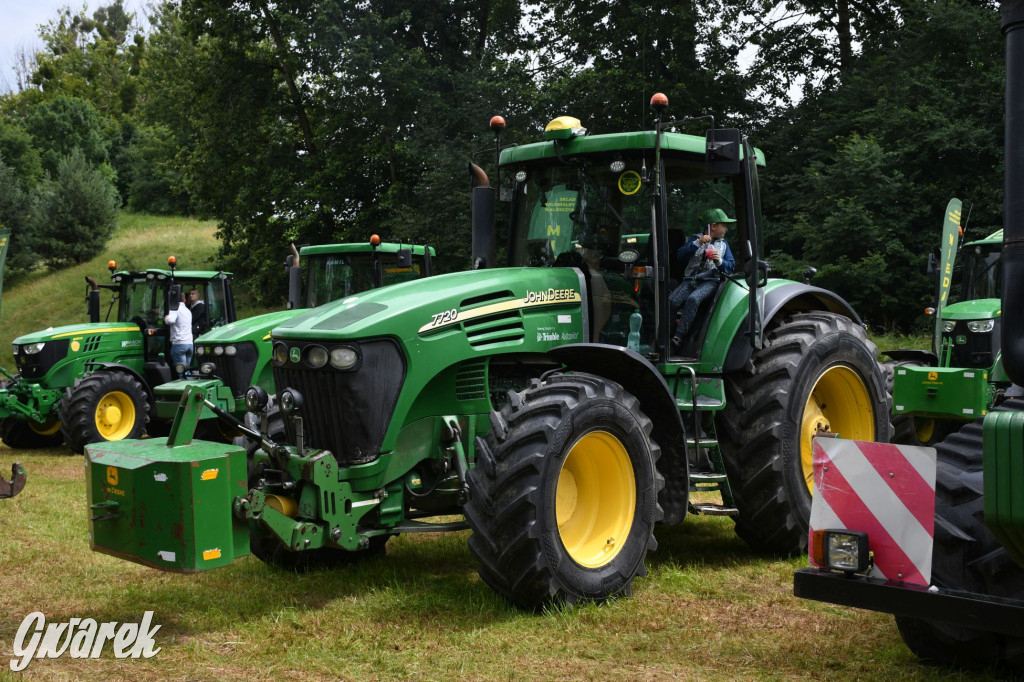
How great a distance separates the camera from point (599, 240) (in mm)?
6309

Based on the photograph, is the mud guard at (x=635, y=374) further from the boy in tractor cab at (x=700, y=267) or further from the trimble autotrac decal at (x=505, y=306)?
the boy in tractor cab at (x=700, y=267)

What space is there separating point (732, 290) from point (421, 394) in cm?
234

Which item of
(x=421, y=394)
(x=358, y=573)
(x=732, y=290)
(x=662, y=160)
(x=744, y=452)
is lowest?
(x=358, y=573)

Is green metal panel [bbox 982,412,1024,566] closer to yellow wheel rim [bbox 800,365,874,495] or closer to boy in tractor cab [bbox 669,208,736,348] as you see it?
boy in tractor cab [bbox 669,208,736,348]

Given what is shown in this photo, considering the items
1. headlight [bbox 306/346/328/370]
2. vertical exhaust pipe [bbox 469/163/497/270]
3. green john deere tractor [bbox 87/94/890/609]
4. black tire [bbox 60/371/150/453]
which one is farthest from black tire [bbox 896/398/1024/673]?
black tire [bbox 60/371/150/453]

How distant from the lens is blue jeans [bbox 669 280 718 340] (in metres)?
6.37

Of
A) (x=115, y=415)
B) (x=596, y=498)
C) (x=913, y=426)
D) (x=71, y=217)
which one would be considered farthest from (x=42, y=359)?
(x=71, y=217)

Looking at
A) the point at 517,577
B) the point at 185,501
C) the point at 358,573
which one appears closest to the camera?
the point at 185,501

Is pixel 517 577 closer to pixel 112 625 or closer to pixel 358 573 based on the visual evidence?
pixel 358 573

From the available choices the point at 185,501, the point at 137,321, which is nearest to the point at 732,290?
the point at 185,501

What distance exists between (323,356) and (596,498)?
1.75 m

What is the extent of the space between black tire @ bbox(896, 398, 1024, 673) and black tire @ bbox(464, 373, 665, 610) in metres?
1.63

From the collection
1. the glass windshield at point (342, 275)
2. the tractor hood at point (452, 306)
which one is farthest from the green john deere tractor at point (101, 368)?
the tractor hood at point (452, 306)

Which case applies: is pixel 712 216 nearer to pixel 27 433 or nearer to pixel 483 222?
pixel 483 222
